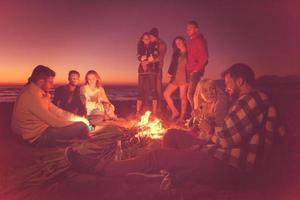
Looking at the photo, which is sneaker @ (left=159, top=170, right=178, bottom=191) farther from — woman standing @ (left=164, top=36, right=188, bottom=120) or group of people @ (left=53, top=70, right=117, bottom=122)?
group of people @ (left=53, top=70, right=117, bottom=122)

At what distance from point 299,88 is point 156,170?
248 centimetres

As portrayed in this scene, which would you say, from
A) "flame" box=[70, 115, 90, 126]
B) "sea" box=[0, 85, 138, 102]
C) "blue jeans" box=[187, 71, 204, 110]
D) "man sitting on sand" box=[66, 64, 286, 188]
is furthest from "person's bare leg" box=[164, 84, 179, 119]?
"flame" box=[70, 115, 90, 126]

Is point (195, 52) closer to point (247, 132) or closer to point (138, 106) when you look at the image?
point (138, 106)

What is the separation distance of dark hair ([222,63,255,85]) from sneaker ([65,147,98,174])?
213 centimetres

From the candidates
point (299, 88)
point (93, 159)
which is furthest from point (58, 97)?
point (299, 88)

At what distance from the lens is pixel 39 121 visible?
17.5 feet

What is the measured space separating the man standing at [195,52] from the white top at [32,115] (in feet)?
6.38

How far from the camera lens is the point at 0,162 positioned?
5.34 meters

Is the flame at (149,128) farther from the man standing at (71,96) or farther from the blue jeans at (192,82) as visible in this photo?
the man standing at (71,96)

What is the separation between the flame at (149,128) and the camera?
552cm

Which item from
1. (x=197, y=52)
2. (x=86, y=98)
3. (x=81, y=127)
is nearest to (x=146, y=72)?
(x=197, y=52)

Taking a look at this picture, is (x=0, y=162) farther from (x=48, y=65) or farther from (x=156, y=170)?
(x=156, y=170)

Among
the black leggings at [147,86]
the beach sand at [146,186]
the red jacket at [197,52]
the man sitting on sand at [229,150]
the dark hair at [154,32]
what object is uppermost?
the dark hair at [154,32]

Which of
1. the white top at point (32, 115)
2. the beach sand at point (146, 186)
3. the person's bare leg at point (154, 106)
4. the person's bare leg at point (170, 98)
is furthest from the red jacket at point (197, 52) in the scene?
the white top at point (32, 115)
